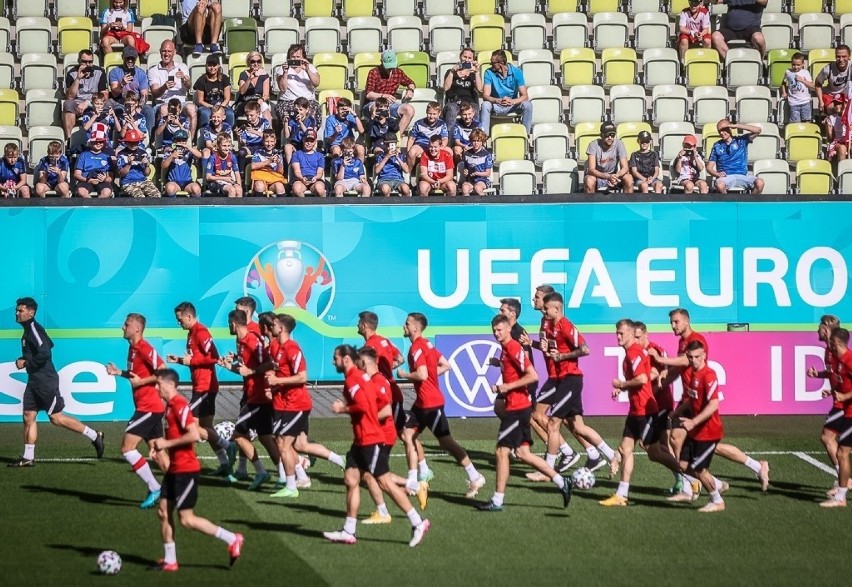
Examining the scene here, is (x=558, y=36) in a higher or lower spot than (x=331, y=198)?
higher

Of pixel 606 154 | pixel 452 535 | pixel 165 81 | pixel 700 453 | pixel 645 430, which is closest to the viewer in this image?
pixel 452 535

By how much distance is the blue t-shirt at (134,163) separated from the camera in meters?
22.0

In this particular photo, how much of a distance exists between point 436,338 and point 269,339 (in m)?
5.70

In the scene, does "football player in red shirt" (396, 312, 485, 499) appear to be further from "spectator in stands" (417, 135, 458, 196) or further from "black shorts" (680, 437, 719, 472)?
"spectator in stands" (417, 135, 458, 196)

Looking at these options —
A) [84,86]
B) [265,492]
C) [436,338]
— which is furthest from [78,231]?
[265,492]

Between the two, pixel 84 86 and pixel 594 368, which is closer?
pixel 594 368

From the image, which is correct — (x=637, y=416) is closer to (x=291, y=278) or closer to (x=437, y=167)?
(x=291, y=278)

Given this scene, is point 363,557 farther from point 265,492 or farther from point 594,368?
point 594,368

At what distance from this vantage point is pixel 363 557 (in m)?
12.4

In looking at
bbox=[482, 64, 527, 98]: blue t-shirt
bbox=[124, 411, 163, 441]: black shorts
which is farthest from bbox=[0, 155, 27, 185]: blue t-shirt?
bbox=[124, 411, 163, 441]: black shorts

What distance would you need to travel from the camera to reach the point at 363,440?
41.8ft

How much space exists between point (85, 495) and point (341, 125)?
9695 millimetres

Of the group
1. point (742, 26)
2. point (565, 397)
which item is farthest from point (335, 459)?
point (742, 26)

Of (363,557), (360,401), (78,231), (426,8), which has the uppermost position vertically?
(426,8)
